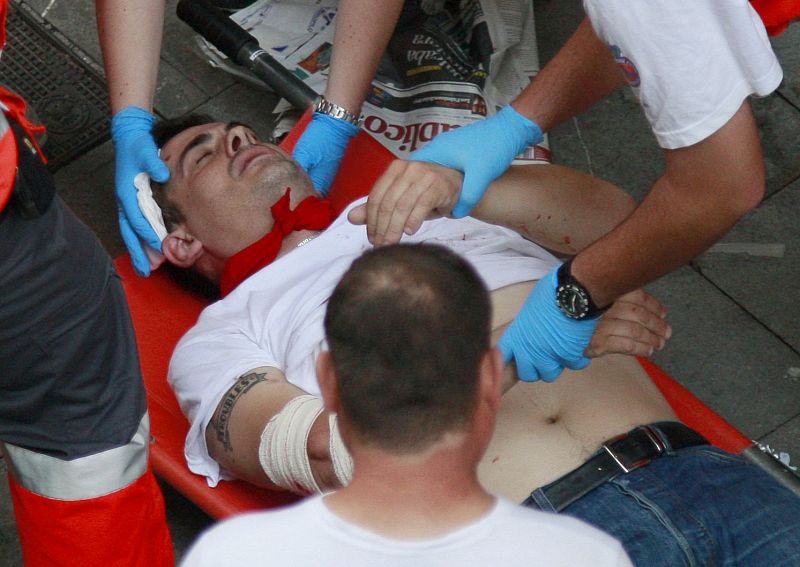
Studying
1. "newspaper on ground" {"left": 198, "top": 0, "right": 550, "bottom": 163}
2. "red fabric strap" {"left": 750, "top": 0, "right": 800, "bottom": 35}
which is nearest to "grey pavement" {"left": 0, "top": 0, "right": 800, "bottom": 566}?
"newspaper on ground" {"left": 198, "top": 0, "right": 550, "bottom": 163}

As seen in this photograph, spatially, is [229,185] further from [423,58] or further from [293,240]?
[423,58]

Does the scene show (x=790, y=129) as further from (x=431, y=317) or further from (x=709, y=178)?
(x=431, y=317)

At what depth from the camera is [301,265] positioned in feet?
8.10

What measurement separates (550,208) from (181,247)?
0.94 metres

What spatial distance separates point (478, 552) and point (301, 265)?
1.44m

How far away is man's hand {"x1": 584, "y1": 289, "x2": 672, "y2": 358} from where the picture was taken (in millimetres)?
1976

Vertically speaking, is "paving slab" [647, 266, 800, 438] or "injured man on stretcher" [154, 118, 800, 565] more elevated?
"injured man on stretcher" [154, 118, 800, 565]

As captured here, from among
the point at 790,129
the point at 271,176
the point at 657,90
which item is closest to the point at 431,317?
the point at 657,90

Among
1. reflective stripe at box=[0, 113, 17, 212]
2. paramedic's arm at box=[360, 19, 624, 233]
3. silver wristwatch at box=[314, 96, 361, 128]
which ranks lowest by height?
silver wristwatch at box=[314, 96, 361, 128]

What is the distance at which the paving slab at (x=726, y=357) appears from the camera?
281cm

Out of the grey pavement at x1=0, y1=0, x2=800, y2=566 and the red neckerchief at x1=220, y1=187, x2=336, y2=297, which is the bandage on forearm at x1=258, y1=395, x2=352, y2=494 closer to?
the red neckerchief at x1=220, y1=187, x2=336, y2=297

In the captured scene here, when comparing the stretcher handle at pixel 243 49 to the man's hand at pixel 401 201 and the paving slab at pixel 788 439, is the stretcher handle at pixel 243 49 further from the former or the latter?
the paving slab at pixel 788 439

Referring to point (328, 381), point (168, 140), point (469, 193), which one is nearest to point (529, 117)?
point (469, 193)

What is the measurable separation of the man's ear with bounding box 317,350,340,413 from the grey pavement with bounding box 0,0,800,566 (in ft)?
5.04
